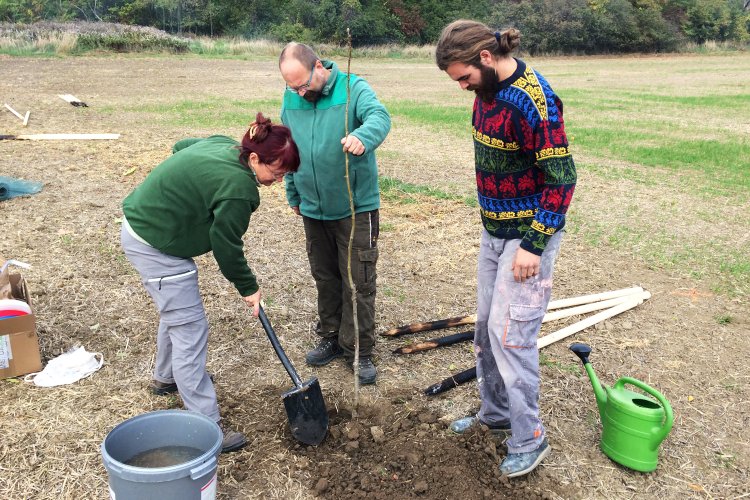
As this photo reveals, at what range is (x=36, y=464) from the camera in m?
3.04

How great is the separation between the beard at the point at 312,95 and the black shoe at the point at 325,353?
5.06 feet

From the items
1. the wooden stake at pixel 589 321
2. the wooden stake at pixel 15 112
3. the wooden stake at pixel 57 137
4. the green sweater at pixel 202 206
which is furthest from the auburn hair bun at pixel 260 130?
the wooden stake at pixel 15 112

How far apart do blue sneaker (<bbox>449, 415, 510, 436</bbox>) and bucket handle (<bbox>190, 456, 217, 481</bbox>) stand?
1.42 metres

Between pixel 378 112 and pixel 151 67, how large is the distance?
22.2m

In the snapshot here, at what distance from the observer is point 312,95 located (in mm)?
3445

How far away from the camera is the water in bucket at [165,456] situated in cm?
262

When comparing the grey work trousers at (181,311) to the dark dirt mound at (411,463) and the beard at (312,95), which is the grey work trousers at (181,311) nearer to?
the dark dirt mound at (411,463)

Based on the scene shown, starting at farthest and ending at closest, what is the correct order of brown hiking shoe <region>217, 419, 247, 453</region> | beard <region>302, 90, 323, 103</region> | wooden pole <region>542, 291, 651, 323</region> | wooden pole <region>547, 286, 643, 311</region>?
wooden pole <region>547, 286, 643, 311</region> < wooden pole <region>542, 291, 651, 323</region> < beard <region>302, 90, 323, 103</region> < brown hiking shoe <region>217, 419, 247, 453</region>

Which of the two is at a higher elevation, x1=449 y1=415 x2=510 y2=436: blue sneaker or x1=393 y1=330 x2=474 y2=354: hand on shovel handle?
x1=449 y1=415 x2=510 y2=436: blue sneaker

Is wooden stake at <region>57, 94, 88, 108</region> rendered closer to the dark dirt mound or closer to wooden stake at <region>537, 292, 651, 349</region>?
wooden stake at <region>537, 292, 651, 349</region>

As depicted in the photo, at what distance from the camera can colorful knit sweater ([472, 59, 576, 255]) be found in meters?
2.47

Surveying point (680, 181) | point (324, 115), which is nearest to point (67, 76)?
point (680, 181)

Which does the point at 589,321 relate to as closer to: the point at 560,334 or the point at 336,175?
the point at 560,334

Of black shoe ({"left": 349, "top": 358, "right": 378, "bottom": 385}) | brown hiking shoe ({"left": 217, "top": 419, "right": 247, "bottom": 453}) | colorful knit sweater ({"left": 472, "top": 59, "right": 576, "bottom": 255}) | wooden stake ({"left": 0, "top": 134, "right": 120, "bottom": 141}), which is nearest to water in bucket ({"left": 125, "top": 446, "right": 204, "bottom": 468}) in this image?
brown hiking shoe ({"left": 217, "top": 419, "right": 247, "bottom": 453})
